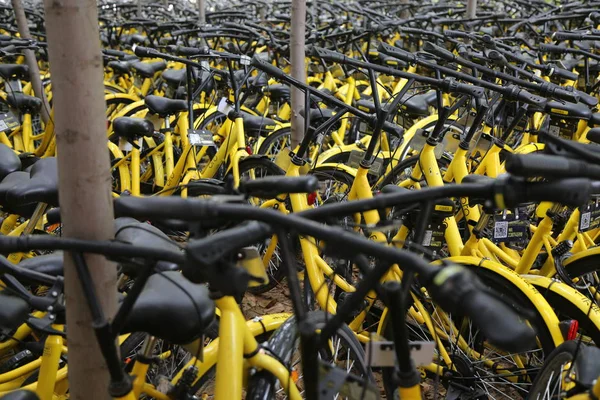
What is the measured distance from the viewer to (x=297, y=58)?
3904 mm

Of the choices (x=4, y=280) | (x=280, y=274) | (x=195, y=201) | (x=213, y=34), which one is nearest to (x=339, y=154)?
(x=280, y=274)

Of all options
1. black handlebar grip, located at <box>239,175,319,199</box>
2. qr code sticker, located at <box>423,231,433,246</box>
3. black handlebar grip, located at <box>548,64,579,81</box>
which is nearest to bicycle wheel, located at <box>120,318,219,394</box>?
black handlebar grip, located at <box>239,175,319,199</box>

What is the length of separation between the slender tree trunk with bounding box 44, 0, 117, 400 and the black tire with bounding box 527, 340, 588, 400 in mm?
1432

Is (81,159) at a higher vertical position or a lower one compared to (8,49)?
higher

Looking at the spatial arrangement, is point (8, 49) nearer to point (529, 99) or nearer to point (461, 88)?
point (461, 88)

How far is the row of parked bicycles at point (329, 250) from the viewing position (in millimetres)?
1303

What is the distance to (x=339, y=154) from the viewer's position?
4.39m

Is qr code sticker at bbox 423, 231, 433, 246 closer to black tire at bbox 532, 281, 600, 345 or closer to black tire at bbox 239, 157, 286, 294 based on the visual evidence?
black tire at bbox 532, 281, 600, 345

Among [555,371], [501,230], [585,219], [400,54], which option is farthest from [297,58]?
[555,371]

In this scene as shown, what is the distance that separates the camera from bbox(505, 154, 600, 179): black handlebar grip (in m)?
1.25

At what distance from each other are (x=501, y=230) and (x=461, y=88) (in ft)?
2.55

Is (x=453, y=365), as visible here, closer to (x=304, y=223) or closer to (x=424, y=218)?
(x=424, y=218)

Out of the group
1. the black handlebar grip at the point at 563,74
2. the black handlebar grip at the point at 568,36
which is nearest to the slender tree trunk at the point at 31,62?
the black handlebar grip at the point at 563,74

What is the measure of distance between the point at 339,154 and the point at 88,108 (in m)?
3.00
